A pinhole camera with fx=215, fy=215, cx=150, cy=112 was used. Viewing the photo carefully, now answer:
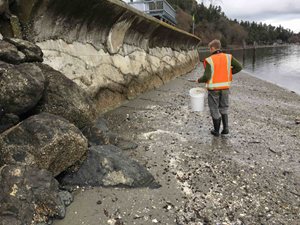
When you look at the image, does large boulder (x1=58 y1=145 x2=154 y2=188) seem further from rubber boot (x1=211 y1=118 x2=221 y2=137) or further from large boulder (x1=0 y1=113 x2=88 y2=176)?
rubber boot (x1=211 y1=118 x2=221 y2=137)

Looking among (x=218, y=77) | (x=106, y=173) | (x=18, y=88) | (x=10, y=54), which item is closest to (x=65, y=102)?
(x=18, y=88)

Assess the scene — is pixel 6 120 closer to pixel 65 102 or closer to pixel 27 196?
pixel 65 102

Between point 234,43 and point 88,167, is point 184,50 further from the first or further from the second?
point 234,43

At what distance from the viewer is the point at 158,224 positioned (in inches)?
67.7

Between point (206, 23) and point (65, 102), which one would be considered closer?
point (65, 102)

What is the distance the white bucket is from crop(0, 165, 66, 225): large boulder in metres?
3.12

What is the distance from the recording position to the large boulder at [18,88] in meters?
1.85

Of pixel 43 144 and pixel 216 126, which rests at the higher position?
pixel 43 144

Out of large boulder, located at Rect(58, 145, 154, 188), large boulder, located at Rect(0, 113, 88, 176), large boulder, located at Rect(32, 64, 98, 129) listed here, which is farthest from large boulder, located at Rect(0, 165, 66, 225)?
large boulder, located at Rect(32, 64, 98, 129)

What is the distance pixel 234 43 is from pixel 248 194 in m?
85.5

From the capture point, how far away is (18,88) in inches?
74.9

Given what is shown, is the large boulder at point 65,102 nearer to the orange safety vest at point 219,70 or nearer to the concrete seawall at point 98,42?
the concrete seawall at point 98,42

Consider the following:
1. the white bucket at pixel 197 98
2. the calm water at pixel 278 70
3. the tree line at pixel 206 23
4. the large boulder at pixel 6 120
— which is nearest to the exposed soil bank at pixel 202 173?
the white bucket at pixel 197 98

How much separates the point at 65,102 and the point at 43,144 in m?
0.69
